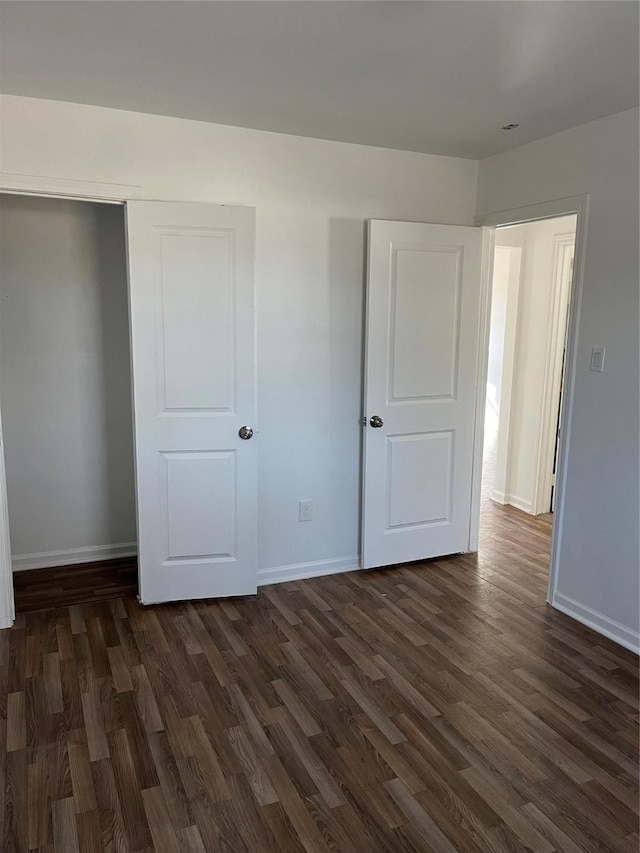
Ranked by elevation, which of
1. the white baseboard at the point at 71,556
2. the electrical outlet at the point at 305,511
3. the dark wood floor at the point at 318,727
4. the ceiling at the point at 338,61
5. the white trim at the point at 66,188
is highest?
the ceiling at the point at 338,61

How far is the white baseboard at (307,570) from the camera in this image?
3664 millimetres

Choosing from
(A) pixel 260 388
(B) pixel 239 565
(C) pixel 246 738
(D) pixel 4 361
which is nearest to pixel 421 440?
(A) pixel 260 388

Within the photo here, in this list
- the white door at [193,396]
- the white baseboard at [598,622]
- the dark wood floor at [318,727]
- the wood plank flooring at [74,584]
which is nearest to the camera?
the dark wood floor at [318,727]

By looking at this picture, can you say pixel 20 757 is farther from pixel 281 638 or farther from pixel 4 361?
pixel 4 361

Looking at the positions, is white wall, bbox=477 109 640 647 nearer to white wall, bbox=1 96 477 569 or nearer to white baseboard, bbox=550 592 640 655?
white baseboard, bbox=550 592 640 655

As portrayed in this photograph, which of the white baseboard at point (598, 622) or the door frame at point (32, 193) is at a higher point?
the door frame at point (32, 193)

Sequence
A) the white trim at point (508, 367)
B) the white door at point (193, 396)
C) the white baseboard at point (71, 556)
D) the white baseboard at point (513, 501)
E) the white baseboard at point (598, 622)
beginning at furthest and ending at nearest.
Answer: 1. the white baseboard at point (513, 501)
2. the white trim at point (508, 367)
3. the white baseboard at point (71, 556)
4. the white door at point (193, 396)
5. the white baseboard at point (598, 622)

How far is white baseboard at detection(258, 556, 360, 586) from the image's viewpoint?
12.0 ft

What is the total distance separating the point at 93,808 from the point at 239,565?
1561 mm

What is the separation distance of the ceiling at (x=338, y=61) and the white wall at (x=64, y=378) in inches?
39.1

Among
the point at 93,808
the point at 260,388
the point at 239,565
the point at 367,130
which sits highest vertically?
the point at 367,130

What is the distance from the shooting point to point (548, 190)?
10.9 ft

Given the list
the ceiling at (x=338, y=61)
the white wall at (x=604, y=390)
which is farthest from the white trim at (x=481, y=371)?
the ceiling at (x=338, y=61)

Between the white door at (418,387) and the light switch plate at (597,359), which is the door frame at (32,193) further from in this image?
the light switch plate at (597,359)
